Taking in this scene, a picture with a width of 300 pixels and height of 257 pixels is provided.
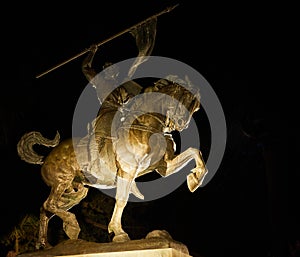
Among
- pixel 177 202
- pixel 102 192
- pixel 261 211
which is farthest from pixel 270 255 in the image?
pixel 102 192

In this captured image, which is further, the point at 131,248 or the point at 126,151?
the point at 126,151

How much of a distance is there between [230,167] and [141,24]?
8892 millimetres

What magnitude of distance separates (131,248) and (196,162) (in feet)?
4.53

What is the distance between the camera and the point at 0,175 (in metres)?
13.1

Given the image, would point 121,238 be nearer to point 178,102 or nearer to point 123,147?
point 123,147

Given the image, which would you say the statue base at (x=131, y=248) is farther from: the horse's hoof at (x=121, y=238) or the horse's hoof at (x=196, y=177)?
the horse's hoof at (x=196, y=177)

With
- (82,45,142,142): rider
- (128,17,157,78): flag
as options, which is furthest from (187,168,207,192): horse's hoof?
(128,17,157,78): flag

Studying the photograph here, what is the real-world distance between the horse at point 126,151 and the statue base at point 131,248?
32 centimetres

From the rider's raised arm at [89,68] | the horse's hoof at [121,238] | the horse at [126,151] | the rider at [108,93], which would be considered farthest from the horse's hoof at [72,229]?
the rider's raised arm at [89,68]

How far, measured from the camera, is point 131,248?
6957mm

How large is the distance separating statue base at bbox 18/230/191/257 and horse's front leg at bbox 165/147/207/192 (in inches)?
32.2

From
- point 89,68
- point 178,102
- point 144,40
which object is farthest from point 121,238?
point 144,40

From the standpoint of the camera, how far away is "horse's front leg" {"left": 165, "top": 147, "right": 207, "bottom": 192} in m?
7.51

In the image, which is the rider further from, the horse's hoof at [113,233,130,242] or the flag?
the horse's hoof at [113,233,130,242]
